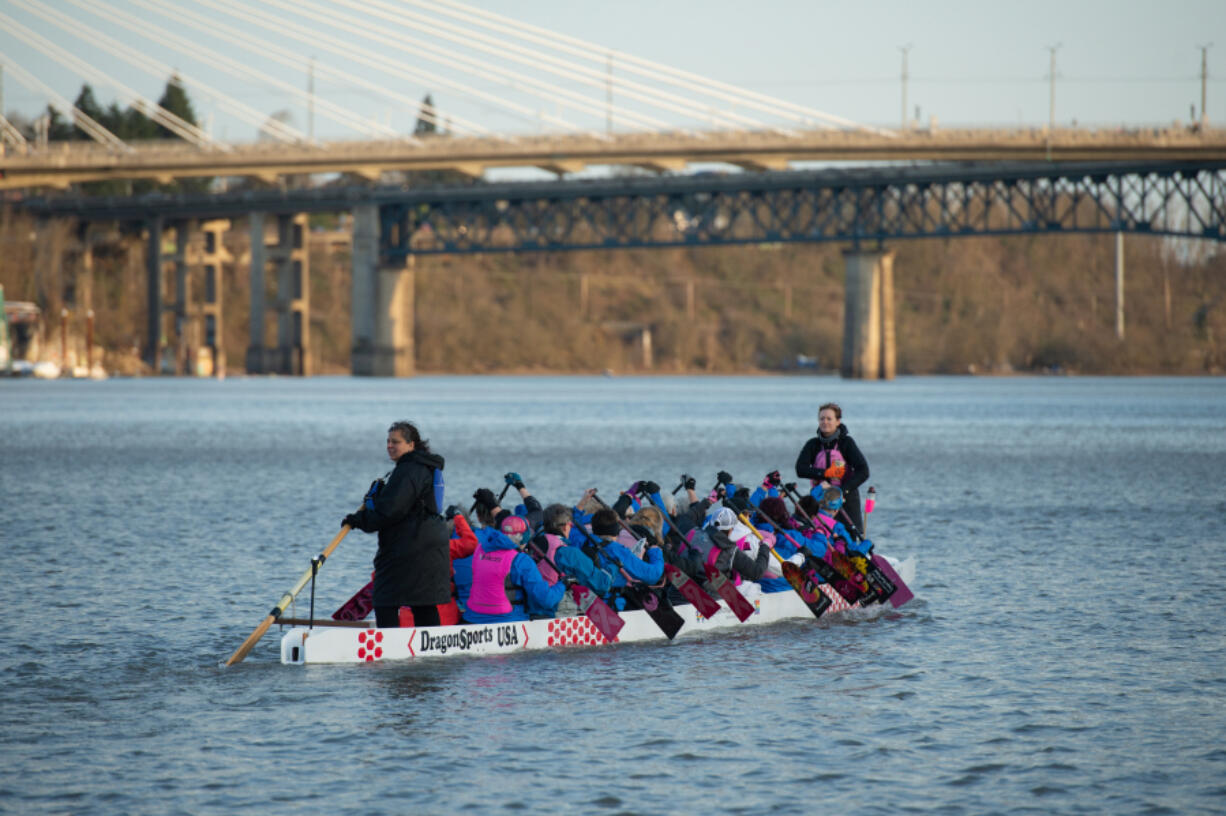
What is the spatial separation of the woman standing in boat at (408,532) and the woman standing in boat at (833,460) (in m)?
4.91

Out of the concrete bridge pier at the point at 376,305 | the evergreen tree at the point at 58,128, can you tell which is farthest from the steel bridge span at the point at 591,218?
the evergreen tree at the point at 58,128

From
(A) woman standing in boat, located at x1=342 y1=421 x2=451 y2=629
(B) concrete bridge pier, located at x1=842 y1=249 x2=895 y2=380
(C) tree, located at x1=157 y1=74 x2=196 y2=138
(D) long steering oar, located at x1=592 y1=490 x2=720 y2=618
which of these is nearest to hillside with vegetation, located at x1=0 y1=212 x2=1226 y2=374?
(C) tree, located at x1=157 y1=74 x2=196 y2=138

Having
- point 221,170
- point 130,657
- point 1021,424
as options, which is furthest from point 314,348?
point 130,657

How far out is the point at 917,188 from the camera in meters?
106

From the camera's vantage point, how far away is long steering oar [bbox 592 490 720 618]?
15.1 m

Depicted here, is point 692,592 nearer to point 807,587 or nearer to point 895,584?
point 807,587

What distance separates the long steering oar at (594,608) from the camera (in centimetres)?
1410

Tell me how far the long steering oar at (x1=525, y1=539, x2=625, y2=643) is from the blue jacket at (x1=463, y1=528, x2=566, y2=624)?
143 millimetres

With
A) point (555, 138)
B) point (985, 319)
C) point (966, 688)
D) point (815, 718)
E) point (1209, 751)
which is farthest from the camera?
point (985, 319)

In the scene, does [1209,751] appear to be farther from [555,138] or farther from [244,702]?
[555,138]

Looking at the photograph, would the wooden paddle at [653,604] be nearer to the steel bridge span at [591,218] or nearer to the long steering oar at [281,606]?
the long steering oar at [281,606]

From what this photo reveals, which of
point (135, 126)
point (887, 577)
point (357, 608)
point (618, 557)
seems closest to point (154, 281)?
point (135, 126)

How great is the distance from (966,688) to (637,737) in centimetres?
320

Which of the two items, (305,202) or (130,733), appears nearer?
(130,733)
